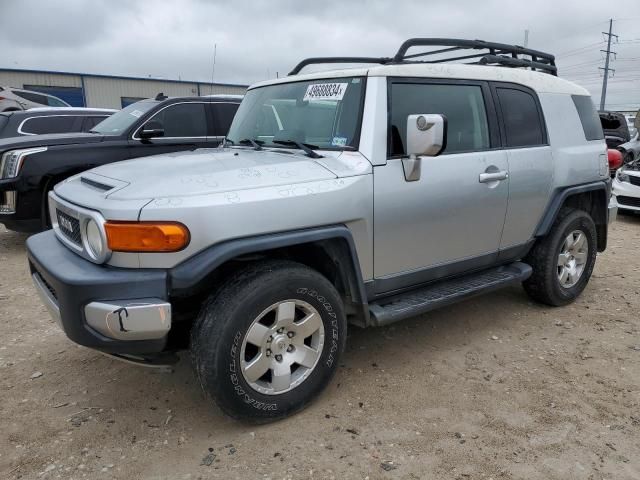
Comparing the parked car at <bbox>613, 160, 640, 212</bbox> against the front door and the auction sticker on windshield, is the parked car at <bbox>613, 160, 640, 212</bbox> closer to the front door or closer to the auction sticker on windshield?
the front door

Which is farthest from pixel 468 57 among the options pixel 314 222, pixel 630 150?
pixel 630 150

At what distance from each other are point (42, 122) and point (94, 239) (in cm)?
633

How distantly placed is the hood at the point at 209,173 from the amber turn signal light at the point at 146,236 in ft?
0.53

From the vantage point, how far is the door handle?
345 cm

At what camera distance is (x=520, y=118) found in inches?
152

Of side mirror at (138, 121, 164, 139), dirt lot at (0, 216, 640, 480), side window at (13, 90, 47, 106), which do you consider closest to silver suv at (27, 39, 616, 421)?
dirt lot at (0, 216, 640, 480)

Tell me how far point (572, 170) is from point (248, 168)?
2826 millimetres

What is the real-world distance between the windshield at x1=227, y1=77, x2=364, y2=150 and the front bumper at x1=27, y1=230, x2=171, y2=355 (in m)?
1.35

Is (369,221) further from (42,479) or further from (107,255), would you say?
(42,479)

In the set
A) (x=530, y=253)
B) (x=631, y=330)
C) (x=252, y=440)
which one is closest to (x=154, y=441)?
(x=252, y=440)

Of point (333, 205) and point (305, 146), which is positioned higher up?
point (305, 146)

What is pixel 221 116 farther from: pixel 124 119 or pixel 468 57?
pixel 468 57

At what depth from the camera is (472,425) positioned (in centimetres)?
277

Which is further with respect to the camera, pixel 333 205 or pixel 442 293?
pixel 442 293
